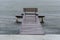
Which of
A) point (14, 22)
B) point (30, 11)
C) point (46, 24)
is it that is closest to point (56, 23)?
point (46, 24)

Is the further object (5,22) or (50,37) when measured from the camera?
(5,22)

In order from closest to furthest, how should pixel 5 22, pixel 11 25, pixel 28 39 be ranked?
pixel 28 39 < pixel 11 25 < pixel 5 22

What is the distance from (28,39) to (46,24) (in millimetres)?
4872

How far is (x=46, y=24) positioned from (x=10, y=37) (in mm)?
4802

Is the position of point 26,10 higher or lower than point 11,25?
higher

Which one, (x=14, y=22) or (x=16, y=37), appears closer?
(x=16, y=37)

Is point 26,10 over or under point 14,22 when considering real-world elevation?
over

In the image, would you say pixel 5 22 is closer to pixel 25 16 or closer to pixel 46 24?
pixel 25 16

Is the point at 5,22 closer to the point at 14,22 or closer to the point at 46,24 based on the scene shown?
the point at 14,22

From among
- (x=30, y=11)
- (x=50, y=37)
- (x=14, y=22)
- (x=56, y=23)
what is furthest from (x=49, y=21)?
(x=50, y=37)

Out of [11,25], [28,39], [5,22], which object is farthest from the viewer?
[5,22]

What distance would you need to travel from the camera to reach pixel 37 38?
5.24m

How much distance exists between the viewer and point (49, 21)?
10602mm

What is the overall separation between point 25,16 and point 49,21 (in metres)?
1.49
